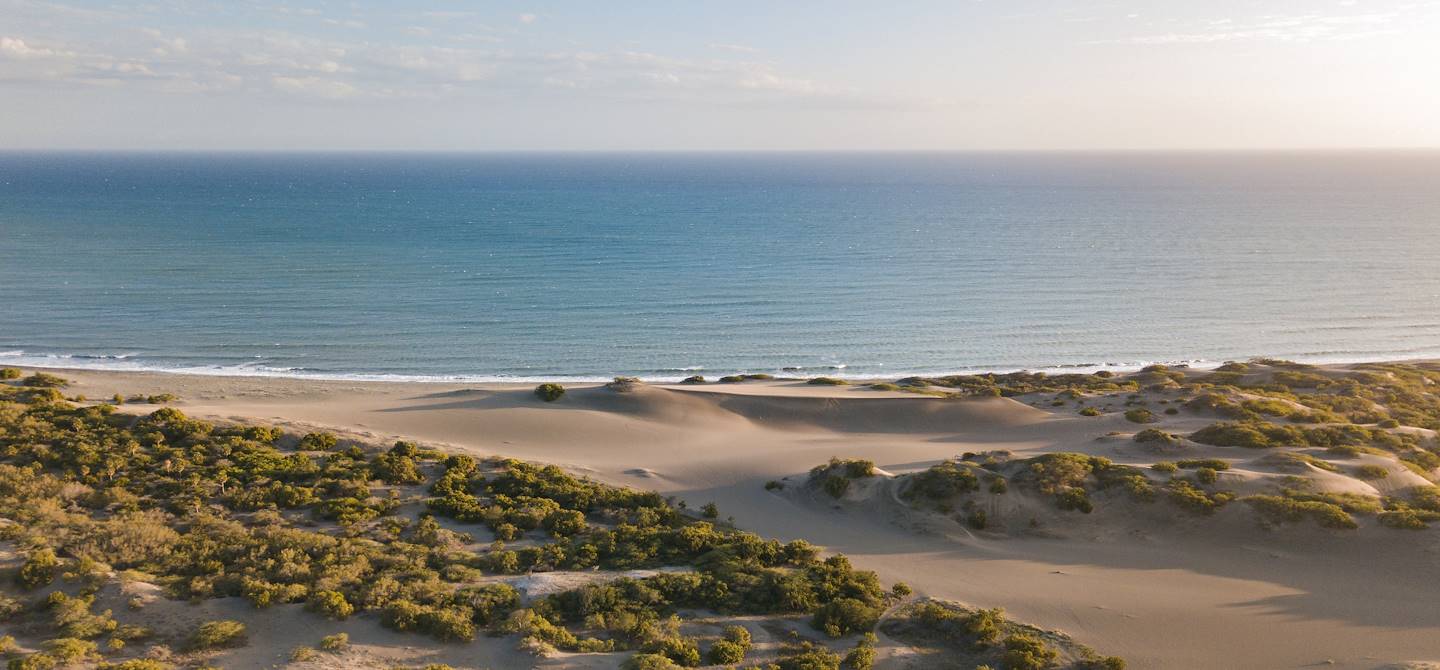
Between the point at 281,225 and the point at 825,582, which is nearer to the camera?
the point at 825,582

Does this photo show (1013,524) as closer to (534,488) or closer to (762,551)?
(762,551)

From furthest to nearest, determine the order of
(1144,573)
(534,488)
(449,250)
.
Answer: (449,250) → (534,488) → (1144,573)

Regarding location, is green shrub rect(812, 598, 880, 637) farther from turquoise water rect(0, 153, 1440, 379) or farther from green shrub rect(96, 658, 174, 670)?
turquoise water rect(0, 153, 1440, 379)

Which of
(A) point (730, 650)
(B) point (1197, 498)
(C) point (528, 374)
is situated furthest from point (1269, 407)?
(C) point (528, 374)

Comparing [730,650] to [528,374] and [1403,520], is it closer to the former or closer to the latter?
[1403,520]

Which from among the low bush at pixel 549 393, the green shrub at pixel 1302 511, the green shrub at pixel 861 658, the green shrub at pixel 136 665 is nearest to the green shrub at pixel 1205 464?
the green shrub at pixel 1302 511

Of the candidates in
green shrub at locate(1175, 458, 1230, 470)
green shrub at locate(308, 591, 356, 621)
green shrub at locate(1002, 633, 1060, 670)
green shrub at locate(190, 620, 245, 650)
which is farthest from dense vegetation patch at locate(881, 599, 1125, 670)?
green shrub at locate(190, 620, 245, 650)

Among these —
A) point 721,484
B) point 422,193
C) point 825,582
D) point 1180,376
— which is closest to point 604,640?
point 825,582

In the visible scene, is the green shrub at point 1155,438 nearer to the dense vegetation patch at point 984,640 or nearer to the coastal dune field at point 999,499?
the coastal dune field at point 999,499
